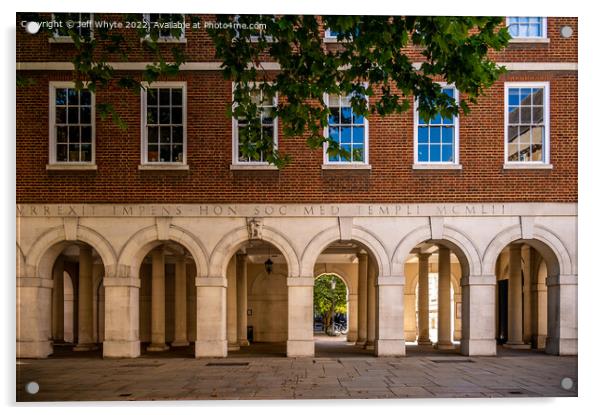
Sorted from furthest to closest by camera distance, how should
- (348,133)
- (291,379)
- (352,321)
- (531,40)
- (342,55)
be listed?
(352,321), (348,133), (531,40), (291,379), (342,55)

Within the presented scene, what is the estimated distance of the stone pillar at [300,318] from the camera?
48.5 ft

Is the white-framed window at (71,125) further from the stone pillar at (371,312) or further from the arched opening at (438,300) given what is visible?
the stone pillar at (371,312)

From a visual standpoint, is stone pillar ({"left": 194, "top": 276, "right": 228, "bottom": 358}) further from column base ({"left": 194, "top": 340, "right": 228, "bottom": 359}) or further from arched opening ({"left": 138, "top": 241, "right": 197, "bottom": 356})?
arched opening ({"left": 138, "top": 241, "right": 197, "bottom": 356})

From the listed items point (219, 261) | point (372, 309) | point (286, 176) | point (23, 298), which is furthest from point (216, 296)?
point (372, 309)

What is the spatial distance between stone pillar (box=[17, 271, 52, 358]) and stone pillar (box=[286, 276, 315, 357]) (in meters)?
4.85

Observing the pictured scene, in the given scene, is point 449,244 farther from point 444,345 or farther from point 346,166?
point 444,345

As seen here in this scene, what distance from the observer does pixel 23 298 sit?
1085 centimetres

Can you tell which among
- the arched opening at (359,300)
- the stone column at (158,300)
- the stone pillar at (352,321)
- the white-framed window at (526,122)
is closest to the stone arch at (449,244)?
the arched opening at (359,300)

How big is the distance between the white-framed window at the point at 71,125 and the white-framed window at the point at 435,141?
21.9 feet

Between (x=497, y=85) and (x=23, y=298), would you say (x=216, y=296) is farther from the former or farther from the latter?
(x=497, y=85)

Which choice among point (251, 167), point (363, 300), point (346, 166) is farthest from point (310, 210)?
point (363, 300)

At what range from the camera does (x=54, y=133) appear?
42.8 ft

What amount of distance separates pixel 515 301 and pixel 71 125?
12633 millimetres

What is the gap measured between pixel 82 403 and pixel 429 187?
842 cm
